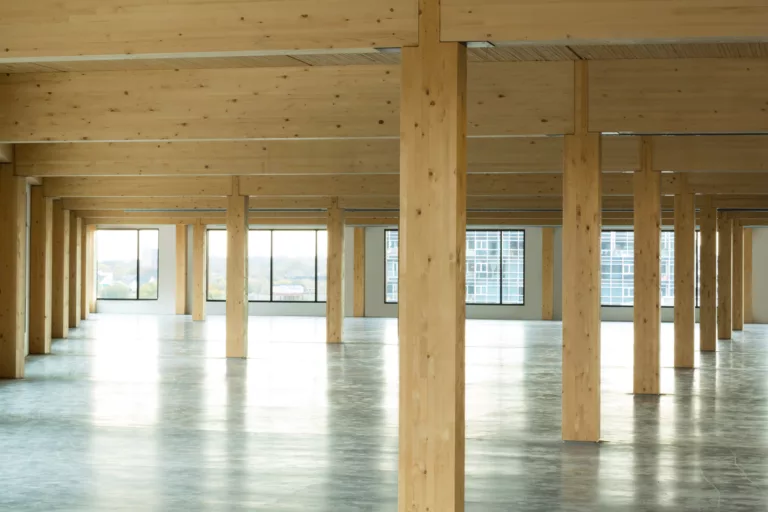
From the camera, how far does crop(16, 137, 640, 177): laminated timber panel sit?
11648 millimetres

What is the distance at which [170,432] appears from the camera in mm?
8586

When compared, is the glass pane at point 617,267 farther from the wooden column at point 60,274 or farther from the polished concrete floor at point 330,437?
the wooden column at point 60,274

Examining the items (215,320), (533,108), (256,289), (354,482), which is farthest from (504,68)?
(256,289)

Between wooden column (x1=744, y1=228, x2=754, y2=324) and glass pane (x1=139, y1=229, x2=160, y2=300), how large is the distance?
17.6m

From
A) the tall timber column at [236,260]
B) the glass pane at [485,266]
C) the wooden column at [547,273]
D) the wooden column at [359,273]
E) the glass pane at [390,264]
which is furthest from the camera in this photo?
the glass pane at [390,264]

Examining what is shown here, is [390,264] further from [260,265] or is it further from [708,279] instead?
[708,279]

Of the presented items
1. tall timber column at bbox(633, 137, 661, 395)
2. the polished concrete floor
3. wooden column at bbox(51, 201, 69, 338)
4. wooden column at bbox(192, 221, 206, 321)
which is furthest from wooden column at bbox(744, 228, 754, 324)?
wooden column at bbox(51, 201, 69, 338)

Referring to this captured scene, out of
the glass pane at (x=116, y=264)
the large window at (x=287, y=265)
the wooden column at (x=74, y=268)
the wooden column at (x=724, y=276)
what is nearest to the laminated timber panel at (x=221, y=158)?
the wooden column at (x=74, y=268)

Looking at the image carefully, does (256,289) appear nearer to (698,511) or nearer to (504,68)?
(504,68)

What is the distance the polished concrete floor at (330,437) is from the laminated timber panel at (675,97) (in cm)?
271

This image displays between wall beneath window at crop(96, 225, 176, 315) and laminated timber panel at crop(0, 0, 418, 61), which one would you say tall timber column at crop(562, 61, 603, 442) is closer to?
laminated timber panel at crop(0, 0, 418, 61)

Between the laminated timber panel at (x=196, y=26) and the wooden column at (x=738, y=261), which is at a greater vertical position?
the laminated timber panel at (x=196, y=26)

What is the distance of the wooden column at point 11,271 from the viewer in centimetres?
1247

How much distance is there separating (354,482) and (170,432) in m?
2.60
